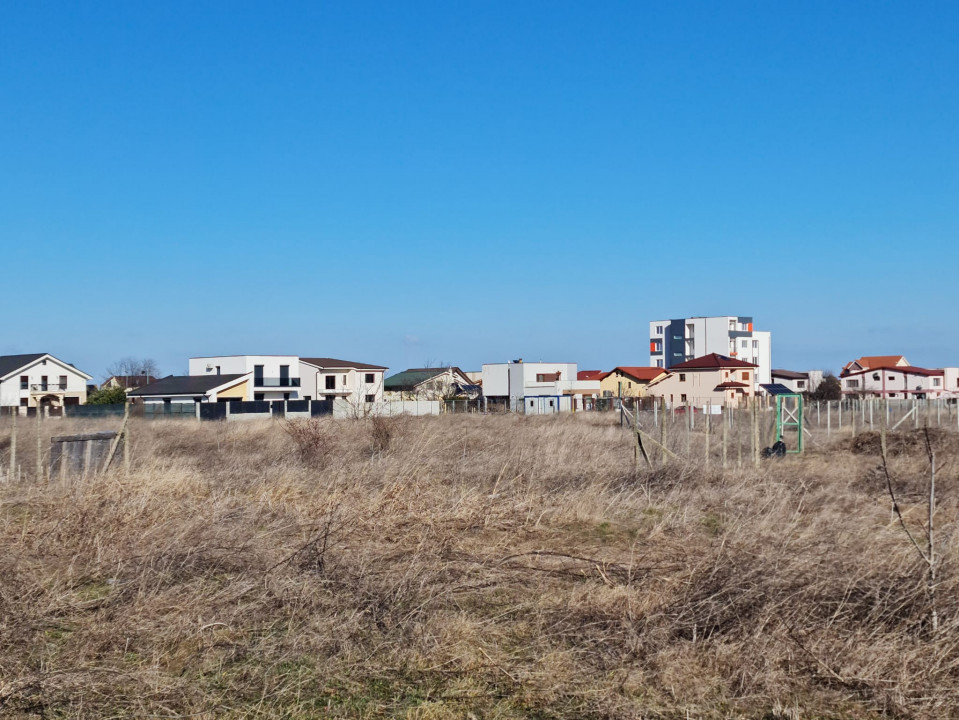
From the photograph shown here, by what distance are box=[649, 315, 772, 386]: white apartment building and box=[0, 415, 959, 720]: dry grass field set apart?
10153cm

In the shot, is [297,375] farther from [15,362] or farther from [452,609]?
Answer: [452,609]

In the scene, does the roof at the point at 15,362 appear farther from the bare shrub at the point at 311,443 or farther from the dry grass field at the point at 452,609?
the dry grass field at the point at 452,609

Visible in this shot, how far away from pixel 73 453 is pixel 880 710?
13.2 m

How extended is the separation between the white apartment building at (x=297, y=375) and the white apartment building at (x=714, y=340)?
4855cm

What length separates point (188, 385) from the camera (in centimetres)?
6962

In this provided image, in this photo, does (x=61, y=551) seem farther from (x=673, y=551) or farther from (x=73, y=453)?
(x=73, y=453)

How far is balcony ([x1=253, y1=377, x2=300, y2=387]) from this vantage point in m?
73.5

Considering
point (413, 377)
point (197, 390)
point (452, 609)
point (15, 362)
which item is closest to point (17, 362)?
point (15, 362)

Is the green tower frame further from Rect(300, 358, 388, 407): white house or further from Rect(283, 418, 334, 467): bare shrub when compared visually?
Rect(300, 358, 388, 407): white house

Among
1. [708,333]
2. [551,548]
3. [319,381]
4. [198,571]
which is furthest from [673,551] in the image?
[708,333]

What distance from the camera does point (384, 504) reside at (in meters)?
10.1

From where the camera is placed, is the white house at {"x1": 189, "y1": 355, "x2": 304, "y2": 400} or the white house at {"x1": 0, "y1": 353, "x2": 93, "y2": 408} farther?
the white house at {"x1": 189, "y1": 355, "x2": 304, "y2": 400}

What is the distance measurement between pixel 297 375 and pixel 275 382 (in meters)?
2.31

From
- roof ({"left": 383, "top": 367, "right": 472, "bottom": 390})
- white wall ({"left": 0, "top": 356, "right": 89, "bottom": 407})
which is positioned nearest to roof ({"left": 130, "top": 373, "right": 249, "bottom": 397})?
white wall ({"left": 0, "top": 356, "right": 89, "bottom": 407})
